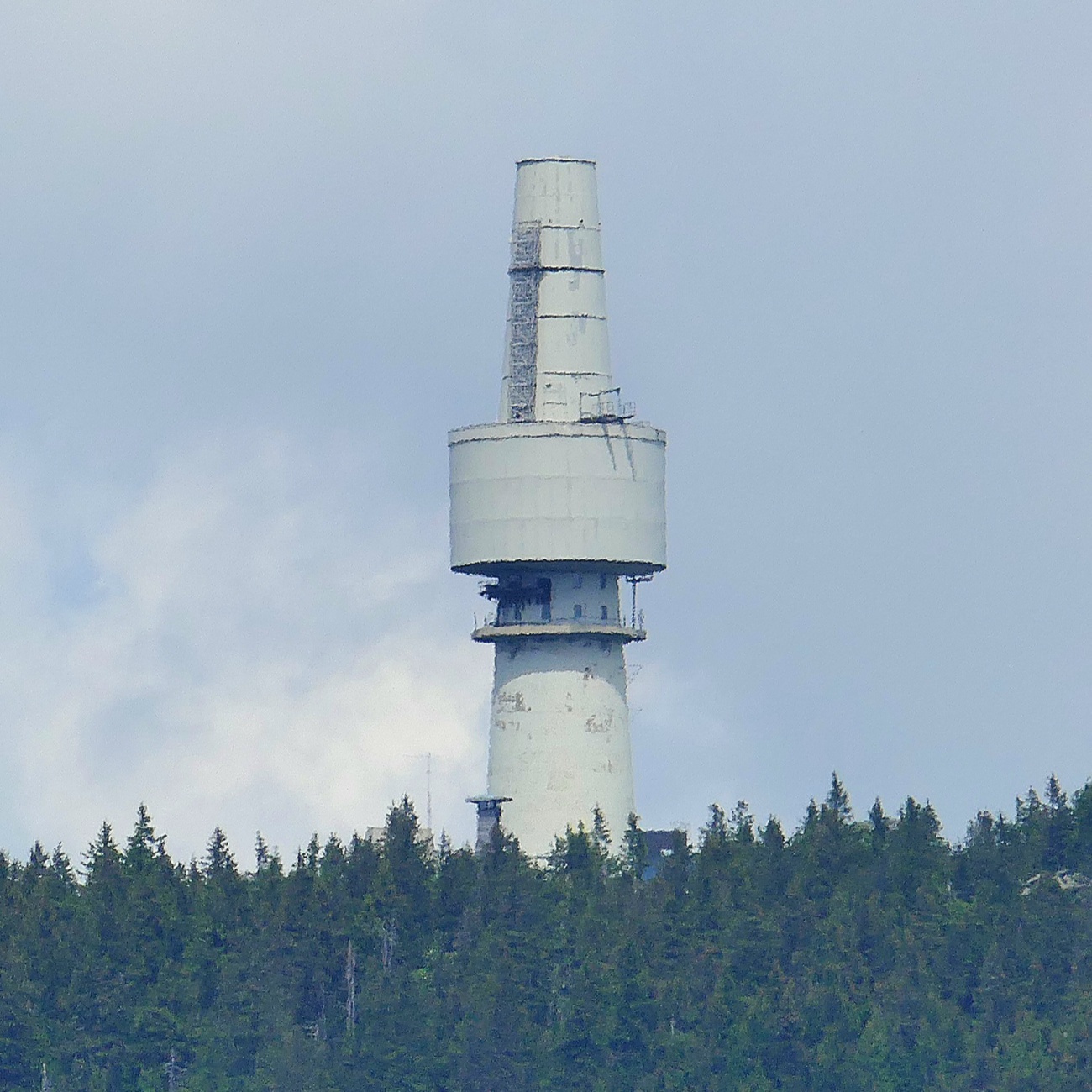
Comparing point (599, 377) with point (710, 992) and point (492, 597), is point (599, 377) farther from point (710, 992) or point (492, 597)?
point (710, 992)

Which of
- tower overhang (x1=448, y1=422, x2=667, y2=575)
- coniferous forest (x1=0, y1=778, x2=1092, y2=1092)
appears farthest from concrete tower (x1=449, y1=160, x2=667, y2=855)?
coniferous forest (x1=0, y1=778, x2=1092, y2=1092)

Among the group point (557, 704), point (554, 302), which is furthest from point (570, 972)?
point (554, 302)

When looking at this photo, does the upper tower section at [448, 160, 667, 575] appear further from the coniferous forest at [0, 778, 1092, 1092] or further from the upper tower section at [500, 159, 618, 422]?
the coniferous forest at [0, 778, 1092, 1092]

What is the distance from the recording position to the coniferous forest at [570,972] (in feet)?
498

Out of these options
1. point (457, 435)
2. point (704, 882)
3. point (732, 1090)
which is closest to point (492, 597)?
point (457, 435)

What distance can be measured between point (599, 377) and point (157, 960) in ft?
103

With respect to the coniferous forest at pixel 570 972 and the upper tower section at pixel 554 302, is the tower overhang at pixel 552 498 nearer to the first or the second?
the upper tower section at pixel 554 302

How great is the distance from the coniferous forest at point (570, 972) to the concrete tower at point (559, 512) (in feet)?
26.6

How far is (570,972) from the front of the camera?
157 m

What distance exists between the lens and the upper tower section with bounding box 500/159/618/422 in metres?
176

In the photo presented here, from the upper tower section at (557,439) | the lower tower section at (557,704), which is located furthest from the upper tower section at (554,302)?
the lower tower section at (557,704)

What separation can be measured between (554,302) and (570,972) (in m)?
30.9

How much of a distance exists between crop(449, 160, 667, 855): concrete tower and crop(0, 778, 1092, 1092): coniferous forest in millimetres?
8110

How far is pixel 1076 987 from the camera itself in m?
154
